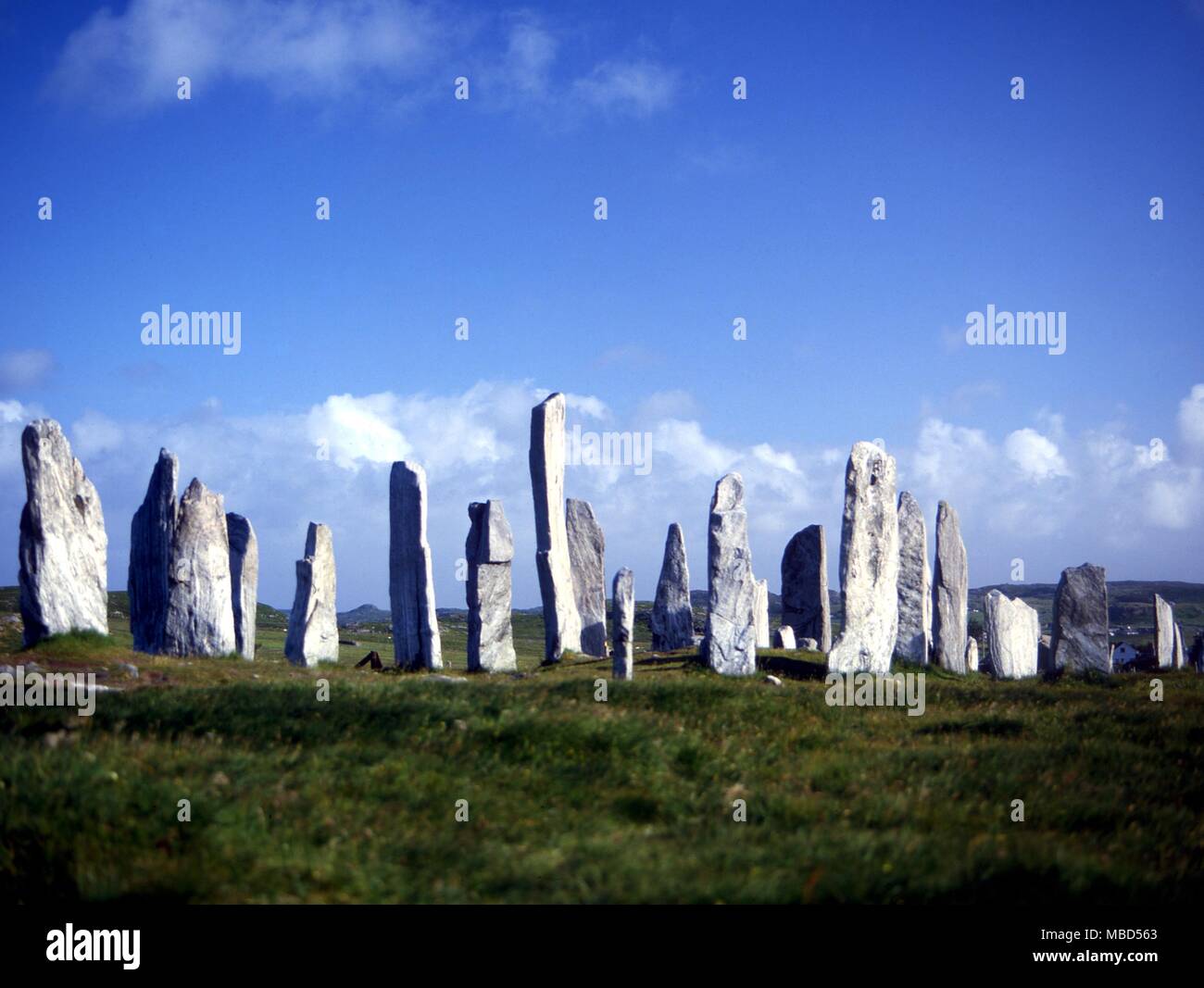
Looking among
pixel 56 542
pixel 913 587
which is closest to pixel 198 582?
pixel 56 542

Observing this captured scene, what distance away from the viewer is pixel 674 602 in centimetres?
3362

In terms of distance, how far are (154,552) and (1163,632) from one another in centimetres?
2985

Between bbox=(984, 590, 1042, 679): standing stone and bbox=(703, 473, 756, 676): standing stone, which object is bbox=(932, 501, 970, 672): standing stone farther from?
bbox=(703, 473, 756, 676): standing stone

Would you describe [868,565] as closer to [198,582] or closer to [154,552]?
[198,582]

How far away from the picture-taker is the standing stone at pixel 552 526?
28.6 m

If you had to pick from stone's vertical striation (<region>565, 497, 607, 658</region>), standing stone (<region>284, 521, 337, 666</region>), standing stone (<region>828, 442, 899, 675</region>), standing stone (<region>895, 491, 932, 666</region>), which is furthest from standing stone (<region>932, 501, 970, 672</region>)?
standing stone (<region>284, 521, 337, 666</region>)

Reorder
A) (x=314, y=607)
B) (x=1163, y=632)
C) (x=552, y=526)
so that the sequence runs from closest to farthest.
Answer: (x=314, y=607), (x=552, y=526), (x=1163, y=632)

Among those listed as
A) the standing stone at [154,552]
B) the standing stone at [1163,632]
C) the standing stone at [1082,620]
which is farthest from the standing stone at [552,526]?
the standing stone at [1163,632]

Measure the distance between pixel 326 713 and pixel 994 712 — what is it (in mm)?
10543

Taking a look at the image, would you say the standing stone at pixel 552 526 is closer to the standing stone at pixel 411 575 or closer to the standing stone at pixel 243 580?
the standing stone at pixel 411 575

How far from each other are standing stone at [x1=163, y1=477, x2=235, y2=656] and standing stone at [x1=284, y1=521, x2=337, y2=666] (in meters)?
1.77

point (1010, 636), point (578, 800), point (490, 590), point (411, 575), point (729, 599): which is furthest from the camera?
point (1010, 636)

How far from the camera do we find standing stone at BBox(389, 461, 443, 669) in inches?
1013

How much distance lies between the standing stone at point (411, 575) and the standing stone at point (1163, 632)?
22618mm
